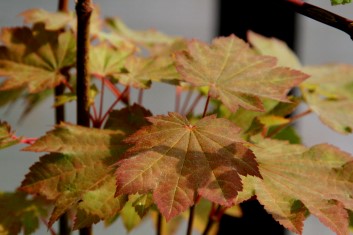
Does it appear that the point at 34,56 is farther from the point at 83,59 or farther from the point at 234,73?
the point at 234,73

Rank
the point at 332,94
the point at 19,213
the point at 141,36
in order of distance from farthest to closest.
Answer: the point at 141,36 < the point at 332,94 < the point at 19,213

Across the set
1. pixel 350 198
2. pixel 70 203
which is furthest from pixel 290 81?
pixel 70 203

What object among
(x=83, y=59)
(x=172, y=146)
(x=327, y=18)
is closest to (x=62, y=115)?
(x=83, y=59)

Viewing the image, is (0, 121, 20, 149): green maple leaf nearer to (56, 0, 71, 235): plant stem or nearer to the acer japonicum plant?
the acer japonicum plant

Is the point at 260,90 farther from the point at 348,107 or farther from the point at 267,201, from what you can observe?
the point at 348,107

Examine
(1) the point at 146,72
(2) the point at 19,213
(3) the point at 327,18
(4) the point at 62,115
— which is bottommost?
(2) the point at 19,213

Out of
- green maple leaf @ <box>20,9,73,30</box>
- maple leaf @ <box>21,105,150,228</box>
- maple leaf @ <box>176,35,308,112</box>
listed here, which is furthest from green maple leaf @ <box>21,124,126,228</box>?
green maple leaf @ <box>20,9,73,30</box>
